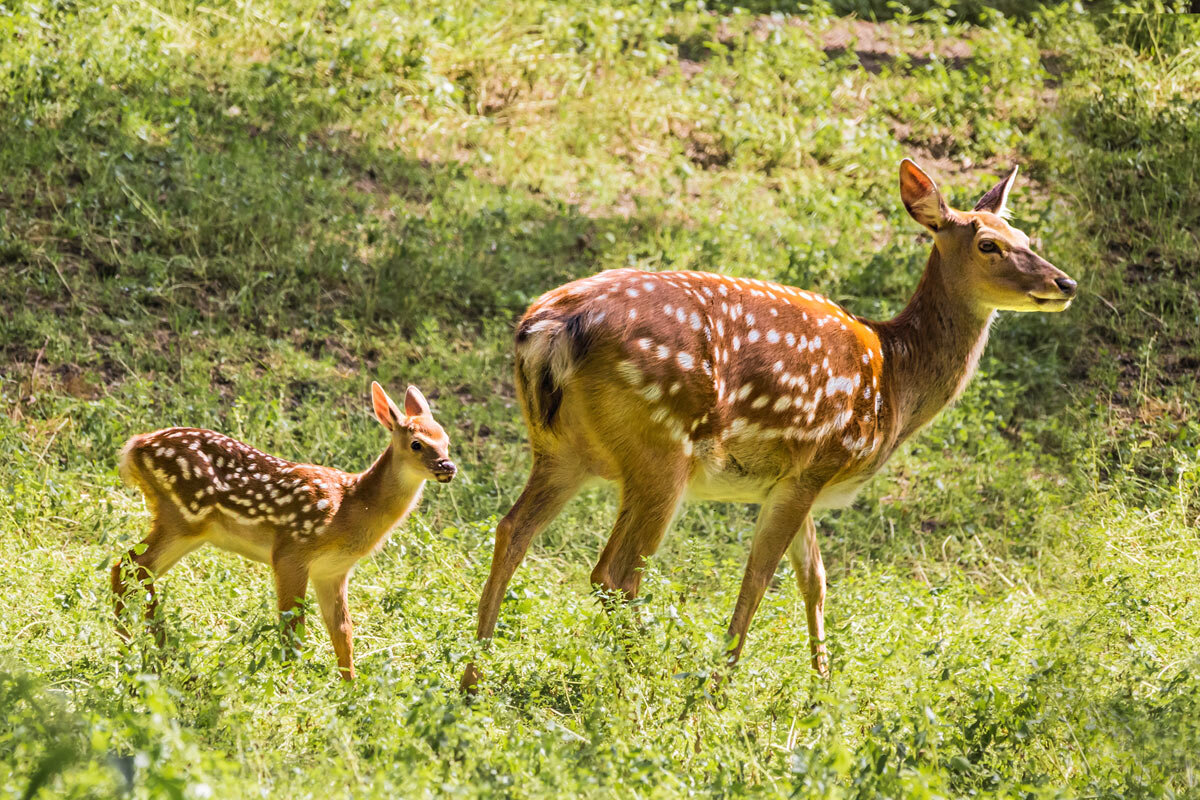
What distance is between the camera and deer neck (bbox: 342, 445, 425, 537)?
5758 millimetres

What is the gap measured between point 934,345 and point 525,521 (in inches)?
94.7

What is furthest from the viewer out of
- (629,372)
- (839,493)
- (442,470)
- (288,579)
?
(839,493)

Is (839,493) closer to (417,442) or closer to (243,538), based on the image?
(417,442)

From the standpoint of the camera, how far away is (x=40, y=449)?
278 inches

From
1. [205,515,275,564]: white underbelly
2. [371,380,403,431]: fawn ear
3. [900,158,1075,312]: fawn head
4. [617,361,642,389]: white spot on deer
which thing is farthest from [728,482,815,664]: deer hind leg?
[205,515,275,564]: white underbelly

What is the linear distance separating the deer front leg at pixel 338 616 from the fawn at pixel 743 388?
0.65 metres

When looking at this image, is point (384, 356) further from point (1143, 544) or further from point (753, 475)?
point (1143, 544)

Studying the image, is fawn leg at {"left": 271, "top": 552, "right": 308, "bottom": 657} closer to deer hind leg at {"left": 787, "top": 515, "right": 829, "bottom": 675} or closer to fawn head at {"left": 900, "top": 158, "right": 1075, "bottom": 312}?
deer hind leg at {"left": 787, "top": 515, "right": 829, "bottom": 675}

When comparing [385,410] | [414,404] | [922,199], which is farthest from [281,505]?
[922,199]

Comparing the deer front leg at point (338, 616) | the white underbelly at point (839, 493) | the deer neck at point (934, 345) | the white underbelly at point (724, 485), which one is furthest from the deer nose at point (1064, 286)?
the deer front leg at point (338, 616)

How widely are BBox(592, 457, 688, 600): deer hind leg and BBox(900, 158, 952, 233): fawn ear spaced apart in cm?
206

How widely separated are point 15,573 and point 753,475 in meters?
3.26

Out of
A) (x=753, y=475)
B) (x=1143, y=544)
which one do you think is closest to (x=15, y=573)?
(x=753, y=475)

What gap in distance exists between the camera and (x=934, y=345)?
21.0ft
